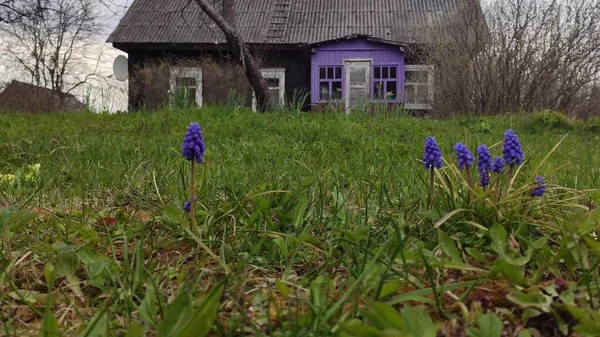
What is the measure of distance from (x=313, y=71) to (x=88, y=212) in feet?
52.7

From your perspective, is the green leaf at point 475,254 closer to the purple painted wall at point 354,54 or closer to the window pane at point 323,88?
the purple painted wall at point 354,54

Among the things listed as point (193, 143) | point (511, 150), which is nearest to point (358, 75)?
point (511, 150)

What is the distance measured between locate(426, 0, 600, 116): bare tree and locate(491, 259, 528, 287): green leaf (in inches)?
383

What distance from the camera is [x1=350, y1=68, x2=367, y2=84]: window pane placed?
57.1ft

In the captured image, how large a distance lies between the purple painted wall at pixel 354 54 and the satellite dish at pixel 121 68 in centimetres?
615

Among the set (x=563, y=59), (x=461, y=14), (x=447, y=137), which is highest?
(x=461, y=14)

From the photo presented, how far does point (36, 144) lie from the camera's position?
3986mm

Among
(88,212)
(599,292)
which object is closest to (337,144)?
(88,212)

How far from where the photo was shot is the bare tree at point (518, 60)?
10.1 m

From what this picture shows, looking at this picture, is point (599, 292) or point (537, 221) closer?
point (599, 292)

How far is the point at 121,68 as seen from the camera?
59.1 ft

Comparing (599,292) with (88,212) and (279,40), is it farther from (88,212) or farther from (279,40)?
(279,40)

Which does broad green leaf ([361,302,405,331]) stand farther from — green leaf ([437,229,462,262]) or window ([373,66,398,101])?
window ([373,66,398,101])

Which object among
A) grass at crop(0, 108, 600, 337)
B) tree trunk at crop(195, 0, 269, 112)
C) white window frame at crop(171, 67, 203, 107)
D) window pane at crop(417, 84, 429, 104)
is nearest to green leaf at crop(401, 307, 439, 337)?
grass at crop(0, 108, 600, 337)
